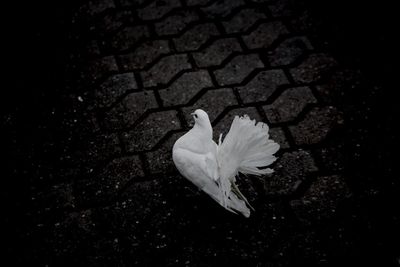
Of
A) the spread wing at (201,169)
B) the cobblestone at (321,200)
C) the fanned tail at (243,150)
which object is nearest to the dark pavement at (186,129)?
the cobblestone at (321,200)

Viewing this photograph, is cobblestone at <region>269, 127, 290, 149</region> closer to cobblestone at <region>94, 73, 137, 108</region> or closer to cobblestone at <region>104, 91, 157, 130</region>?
cobblestone at <region>104, 91, 157, 130</region>

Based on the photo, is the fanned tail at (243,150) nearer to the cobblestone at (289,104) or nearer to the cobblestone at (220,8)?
the cobblestone at (289,104)

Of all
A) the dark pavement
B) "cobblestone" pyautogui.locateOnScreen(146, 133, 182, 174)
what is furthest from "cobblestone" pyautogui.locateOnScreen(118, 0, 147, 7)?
"cobblestone" pyautogui.locateOnScreen(146, 133, 182, 174)

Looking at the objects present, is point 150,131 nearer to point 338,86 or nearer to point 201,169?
point 201,169

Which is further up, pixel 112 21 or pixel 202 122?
pixel 112 21

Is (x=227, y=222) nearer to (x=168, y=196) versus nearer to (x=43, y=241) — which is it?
(x=168, y=196)

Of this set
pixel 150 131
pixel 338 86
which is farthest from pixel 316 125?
pixel 150 131

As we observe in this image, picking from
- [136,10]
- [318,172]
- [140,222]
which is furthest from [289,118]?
[136,10]
